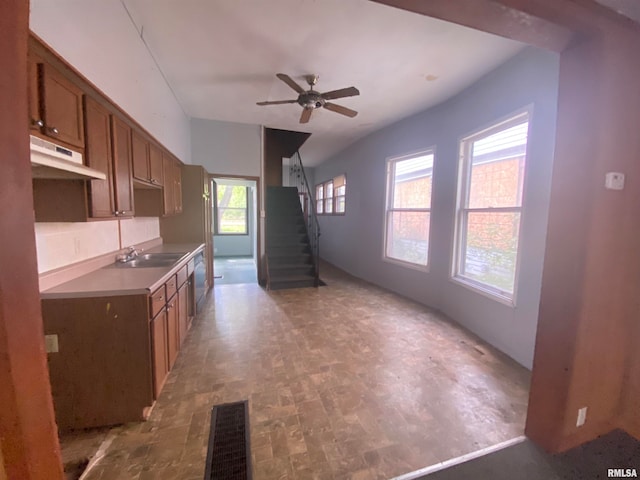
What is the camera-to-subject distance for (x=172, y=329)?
92.4 inches

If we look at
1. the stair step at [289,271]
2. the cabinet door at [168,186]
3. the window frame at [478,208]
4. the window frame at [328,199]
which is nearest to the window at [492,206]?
the window frame at [478,208]

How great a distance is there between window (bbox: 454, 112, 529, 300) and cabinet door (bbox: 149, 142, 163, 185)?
3.69m

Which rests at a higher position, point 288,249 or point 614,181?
point 614,181

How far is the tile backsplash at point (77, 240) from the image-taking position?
174cm

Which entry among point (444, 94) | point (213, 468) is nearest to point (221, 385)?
point (213, 468)

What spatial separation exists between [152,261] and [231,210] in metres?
6.08

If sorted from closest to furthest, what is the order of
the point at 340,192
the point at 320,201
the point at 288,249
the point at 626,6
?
the point at 626,6 → the point at 288,249 → the point at 340,192 → the point at 320,201

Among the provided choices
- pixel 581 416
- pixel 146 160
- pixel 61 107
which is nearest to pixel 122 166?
pixel 146 160

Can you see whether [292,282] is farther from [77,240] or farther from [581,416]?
[581,416]

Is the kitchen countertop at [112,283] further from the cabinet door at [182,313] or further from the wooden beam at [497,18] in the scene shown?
the wooden beam at [497,18]

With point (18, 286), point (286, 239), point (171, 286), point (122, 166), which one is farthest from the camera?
point (286, 239)

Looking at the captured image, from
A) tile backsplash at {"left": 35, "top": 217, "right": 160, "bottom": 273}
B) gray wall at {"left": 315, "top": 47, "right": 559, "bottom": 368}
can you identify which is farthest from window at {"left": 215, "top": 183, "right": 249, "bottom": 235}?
tile backsplash at {"left": 35, "top": 217, "right": 160, "bottom": 273}

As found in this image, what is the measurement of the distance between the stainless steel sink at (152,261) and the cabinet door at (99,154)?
2.89 feet

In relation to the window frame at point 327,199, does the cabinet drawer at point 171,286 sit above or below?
below
